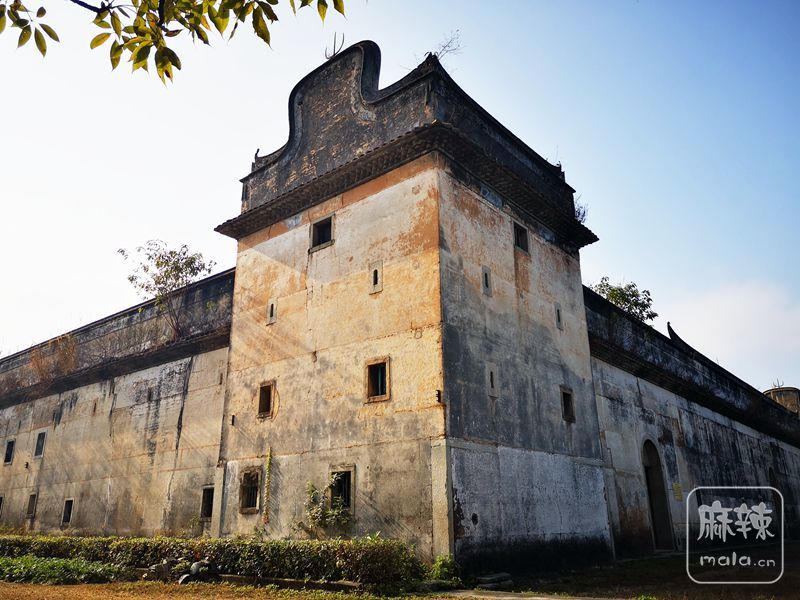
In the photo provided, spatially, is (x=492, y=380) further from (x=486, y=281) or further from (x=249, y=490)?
(x=249, y=490)

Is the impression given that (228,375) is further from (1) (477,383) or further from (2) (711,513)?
(2) (711,513)

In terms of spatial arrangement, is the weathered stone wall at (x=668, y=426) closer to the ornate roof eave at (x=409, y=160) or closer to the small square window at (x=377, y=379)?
the ornate roof eave at (x=409, y=160)

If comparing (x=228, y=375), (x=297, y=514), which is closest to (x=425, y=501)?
(x=297, y=514)

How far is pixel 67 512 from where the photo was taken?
18609 millimetres

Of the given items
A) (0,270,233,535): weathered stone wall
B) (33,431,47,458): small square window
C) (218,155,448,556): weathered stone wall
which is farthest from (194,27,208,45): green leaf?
(33,431,47,458): small square window

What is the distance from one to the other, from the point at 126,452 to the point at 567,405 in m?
12.7

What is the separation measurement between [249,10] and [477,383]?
8496 mm

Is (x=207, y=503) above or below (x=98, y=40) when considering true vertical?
below

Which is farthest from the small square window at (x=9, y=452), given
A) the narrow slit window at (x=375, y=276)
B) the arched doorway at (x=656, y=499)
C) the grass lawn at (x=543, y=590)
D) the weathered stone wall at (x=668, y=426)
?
the arched doorway at (x=656, y=499)

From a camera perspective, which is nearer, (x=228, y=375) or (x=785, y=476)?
(x=228, y=375)

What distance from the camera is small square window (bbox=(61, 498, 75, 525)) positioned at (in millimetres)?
18391

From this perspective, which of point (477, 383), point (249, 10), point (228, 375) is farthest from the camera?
point (228, 375)

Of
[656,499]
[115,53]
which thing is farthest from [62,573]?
[656,499]

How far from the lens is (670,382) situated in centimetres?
1972
